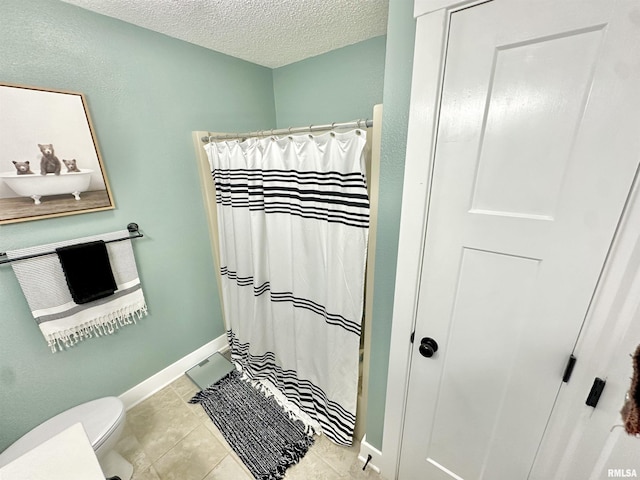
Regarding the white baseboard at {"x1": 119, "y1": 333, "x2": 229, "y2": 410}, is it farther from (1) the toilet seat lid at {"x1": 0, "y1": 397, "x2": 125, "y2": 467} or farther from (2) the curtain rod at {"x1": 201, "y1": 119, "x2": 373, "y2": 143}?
(2) the curtain rod at {"x1": 201, "y1": 119, "x2": 373, "y2": 143}

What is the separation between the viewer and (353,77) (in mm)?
1746

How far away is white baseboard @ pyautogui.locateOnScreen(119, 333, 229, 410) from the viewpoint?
174cm

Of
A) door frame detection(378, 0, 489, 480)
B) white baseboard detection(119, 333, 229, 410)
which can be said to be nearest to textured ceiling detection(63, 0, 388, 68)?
door frame detection(378, 0, 489, 480)

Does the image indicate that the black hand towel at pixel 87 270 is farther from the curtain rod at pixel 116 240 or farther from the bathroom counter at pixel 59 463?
the bathroom counter at pixel 59 463

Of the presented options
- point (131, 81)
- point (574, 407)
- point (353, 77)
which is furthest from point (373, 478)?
point (131, 81)

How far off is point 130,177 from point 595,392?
229 cm

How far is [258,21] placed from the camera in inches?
54.2

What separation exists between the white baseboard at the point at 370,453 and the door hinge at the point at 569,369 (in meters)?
1.01

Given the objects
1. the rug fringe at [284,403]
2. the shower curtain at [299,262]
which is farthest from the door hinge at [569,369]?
the rug fringe at [284,403]

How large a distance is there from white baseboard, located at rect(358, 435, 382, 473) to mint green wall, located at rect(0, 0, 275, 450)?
1.47 m

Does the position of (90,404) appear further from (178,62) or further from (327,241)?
(178,62)

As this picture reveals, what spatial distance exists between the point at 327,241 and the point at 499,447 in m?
1.06

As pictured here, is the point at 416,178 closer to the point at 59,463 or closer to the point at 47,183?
the point at 59,463

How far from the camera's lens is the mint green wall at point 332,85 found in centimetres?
166
